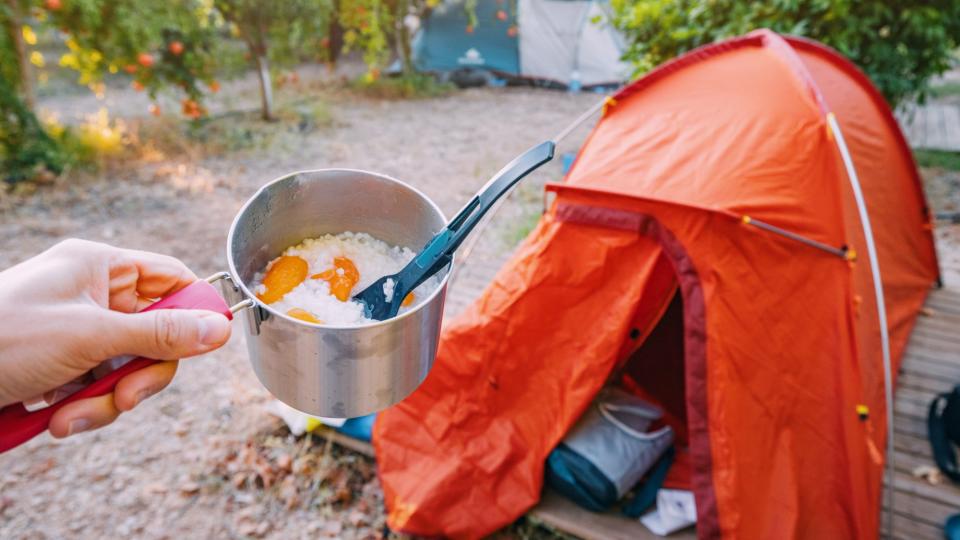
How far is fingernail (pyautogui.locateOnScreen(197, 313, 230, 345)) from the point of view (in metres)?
0.78

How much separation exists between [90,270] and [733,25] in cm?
456

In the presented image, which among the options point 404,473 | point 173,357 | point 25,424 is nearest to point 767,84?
point 404,473

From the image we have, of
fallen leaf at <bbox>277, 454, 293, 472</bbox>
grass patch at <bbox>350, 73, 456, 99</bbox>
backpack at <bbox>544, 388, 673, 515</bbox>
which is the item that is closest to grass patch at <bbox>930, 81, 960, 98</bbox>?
grass patch at <bbox>350, 73, 456, 99</bbox>

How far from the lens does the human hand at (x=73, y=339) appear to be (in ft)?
2.49

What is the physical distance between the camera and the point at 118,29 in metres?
4.88

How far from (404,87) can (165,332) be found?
8.10m

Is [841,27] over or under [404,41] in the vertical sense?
over

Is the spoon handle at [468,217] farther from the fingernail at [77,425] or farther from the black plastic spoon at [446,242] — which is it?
the fingernail at [77,425]

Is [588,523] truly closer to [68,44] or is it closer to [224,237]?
[224,237]

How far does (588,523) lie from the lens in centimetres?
221

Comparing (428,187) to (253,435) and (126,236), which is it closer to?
(126,236)

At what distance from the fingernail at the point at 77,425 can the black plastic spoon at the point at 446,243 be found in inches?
15.4

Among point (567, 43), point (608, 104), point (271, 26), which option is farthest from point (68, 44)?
point (567, 43)

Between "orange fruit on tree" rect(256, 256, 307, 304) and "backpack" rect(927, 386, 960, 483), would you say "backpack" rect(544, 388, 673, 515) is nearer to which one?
"backpack" rect(927, 386, 960, 483)
